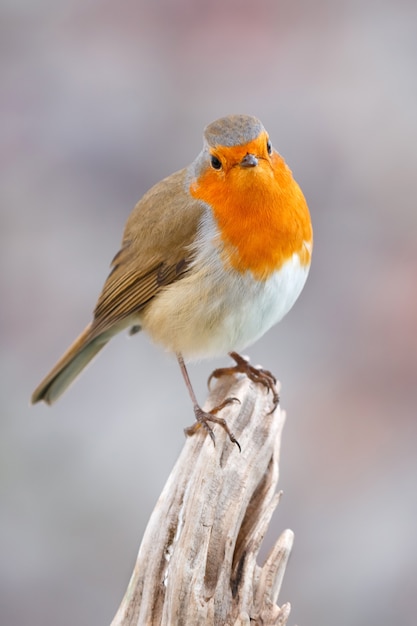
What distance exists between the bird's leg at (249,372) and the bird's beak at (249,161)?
71 centimetres

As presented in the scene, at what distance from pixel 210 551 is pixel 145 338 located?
4.42ft

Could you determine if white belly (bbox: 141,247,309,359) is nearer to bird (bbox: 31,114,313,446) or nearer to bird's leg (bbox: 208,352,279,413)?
bird (bbox: 31,114,313,446)

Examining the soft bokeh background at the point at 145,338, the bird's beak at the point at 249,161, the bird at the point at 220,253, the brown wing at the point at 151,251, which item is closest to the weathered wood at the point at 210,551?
the bird at the point at 220,253

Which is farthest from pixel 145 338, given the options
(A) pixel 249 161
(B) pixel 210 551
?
(B) pixel 210 551

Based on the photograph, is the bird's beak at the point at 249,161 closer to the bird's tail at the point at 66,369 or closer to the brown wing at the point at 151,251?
the brown wing at the point at 151,251

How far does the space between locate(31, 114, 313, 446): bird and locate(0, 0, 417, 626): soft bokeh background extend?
83cm

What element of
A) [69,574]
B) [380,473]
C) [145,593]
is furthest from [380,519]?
[145,593]

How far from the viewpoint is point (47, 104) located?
507 cm

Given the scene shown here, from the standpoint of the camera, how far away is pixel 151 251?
3.31 metres

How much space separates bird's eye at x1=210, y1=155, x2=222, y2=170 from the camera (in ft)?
9.96

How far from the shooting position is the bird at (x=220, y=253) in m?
2.99

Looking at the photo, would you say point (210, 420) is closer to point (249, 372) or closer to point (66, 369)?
point (249, 372)

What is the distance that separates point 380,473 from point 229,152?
6.25 feet

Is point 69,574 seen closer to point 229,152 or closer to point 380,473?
point 380,473
